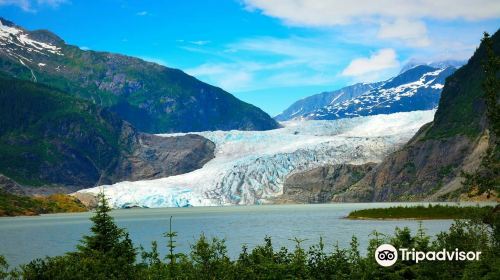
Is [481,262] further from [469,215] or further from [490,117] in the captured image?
[469,215]

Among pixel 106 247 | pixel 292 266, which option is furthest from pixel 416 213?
pixel 292 266

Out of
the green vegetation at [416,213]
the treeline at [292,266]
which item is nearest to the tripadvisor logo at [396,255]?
the treeline at [292,266]

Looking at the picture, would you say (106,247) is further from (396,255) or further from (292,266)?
(396,255)

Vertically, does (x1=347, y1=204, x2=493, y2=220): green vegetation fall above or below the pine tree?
below

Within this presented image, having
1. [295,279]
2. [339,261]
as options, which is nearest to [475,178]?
[339,261]

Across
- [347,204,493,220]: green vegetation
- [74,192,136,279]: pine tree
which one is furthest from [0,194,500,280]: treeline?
[347,204,493,220]: green vegetation

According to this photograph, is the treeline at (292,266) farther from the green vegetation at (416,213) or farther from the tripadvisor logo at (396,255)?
the green vegetation at (416,213)

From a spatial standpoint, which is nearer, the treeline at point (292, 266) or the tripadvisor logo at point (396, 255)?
the treeline at point (292, 266)

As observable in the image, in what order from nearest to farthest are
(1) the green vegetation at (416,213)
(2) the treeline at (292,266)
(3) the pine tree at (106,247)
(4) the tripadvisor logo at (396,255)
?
(2) the treeline at (292,266), (4) the tripadvisor logo at (396,255), (3) the pine tree at (106,247), (1) the green vegetation at (416,213)

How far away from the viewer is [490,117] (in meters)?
27.1

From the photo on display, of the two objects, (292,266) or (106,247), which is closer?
(292,266)

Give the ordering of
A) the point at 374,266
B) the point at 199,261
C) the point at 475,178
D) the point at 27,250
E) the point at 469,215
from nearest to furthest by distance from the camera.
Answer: the point at 374,266, the point at 199,261, the point at 475,178, the point at 469,215, the point at 27,250

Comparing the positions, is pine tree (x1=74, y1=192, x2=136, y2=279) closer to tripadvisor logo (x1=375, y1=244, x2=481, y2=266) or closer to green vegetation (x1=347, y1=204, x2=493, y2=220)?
tripadvisor logo (x1=375, y1=244, x2=481, y2=266)

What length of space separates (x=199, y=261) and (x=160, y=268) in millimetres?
2410
